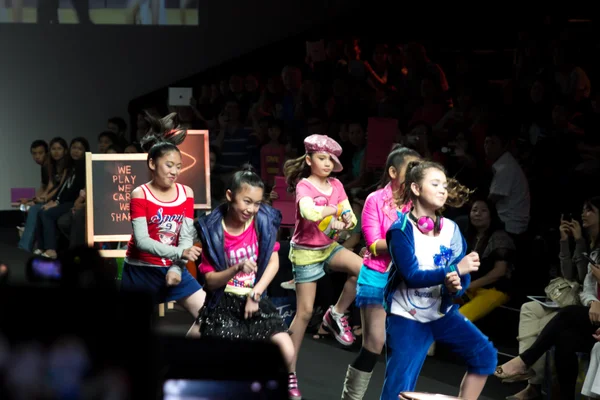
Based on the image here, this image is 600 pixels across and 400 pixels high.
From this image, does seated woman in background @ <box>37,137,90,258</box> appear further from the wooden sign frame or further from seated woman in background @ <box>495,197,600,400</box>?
seated woman in background @ <box>495,197,600,400</box>

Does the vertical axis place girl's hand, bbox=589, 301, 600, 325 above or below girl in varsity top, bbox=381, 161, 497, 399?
below

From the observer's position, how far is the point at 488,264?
6.43 metres

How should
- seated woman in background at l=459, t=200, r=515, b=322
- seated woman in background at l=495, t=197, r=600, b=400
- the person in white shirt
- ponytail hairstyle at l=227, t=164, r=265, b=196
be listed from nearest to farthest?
ponytail hairstyle at l=227, t=164, r=265, b=196 → seated woman in background at l=495, t=197, r=600, b=400 → seated woman in background at l=459, t=200, r=515, b=322 → the person in white shirt

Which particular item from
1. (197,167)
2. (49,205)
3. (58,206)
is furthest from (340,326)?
(49,205)

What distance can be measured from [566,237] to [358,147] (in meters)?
2.98

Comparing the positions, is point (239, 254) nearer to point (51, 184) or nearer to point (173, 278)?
point (173, 278)

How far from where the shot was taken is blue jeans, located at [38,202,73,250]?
11117 mm

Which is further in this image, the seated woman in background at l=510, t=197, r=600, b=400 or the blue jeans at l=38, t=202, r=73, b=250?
the blue jeans at l=38, t=202, r=73, b=250

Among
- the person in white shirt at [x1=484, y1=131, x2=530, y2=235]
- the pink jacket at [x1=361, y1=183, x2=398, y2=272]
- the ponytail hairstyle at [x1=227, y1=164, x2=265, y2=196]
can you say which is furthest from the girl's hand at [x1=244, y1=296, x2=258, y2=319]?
the person in white shirt at [x1=484, y1=131, x2=530, y2=235]

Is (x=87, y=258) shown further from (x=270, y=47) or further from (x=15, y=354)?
(x=270, y=47)

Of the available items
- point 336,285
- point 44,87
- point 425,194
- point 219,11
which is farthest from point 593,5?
point 44,87

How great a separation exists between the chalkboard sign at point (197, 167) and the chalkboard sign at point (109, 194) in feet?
1.38

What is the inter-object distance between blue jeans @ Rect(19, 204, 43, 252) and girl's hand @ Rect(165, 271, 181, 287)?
23.3 ft

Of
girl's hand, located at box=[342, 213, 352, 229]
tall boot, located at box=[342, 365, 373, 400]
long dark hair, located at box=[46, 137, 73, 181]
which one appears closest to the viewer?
tall boot, located at box=[342, 365, 373, 400]
